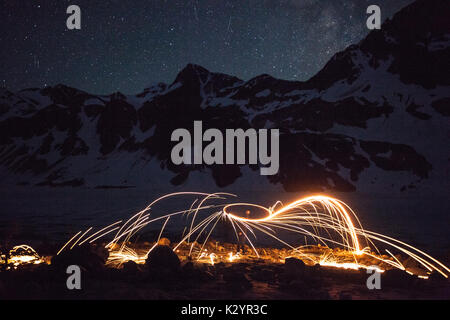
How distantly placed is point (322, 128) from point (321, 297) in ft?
495

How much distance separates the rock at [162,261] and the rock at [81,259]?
174 centimetres

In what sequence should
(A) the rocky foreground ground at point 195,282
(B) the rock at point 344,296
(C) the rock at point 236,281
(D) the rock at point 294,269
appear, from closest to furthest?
(B) the rock at point 344,296, (A) the rocky foreground ground at point 195,282, (C) the rock at point 236,281, (D) the rock at point 294,269

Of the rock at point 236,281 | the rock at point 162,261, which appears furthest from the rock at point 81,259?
the rock at point 236,281

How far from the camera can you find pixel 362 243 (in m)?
22.2

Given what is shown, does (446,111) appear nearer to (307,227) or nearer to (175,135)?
(175,135)

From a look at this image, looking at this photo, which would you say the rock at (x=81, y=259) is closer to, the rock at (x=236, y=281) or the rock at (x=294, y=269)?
the rock at (x=236, y=281)

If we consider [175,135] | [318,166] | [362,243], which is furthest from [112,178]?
[362,243]

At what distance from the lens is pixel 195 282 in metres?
11.6

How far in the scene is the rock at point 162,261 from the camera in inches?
482

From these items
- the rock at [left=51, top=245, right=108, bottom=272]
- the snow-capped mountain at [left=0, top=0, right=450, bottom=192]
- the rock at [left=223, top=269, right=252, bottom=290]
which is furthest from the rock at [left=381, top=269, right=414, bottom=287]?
the snow-capped mountain at [left=0, top=0, right=450, bottom=192]

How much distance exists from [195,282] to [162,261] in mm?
1654

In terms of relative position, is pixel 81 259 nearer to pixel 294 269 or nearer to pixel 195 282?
pixel 195 282

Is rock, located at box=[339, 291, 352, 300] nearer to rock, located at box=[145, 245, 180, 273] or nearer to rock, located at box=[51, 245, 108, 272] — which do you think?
rock, located at box=[145, 245, 180, 273]

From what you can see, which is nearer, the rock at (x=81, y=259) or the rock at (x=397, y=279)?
the rock at (x=397, y=279)
